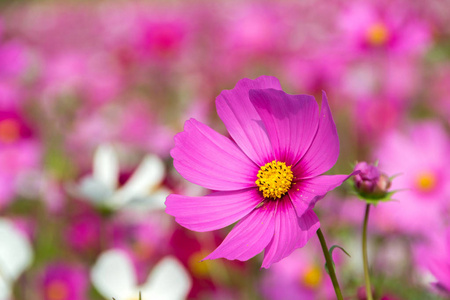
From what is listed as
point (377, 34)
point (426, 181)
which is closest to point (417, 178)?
point (426, 181)

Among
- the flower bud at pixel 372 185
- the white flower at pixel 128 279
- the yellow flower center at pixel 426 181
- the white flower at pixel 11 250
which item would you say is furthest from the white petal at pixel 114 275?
the yellow flower center at pixel 426 181

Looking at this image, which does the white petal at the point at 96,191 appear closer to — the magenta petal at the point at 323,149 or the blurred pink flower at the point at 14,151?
the magenta petal at the point at 323,149

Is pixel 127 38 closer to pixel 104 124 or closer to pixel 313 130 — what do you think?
pixel 104 124

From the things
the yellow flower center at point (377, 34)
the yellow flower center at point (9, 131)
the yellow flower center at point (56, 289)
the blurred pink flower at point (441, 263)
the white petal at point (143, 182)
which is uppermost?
the yellow flower center at point (377, 34)

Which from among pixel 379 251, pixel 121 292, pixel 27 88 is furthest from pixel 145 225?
pixel 27 88

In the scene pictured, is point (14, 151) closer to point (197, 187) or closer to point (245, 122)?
point (197, 187)

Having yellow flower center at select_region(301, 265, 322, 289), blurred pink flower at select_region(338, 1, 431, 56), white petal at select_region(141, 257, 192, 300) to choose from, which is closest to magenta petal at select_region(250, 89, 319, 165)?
white petal at select_region(141, 257, 192, 300)

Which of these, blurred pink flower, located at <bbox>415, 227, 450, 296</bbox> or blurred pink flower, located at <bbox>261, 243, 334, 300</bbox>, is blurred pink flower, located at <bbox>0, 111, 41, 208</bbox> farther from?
blurred pink flower, located at <bbox>415, 227, 450, 296</bbox>
